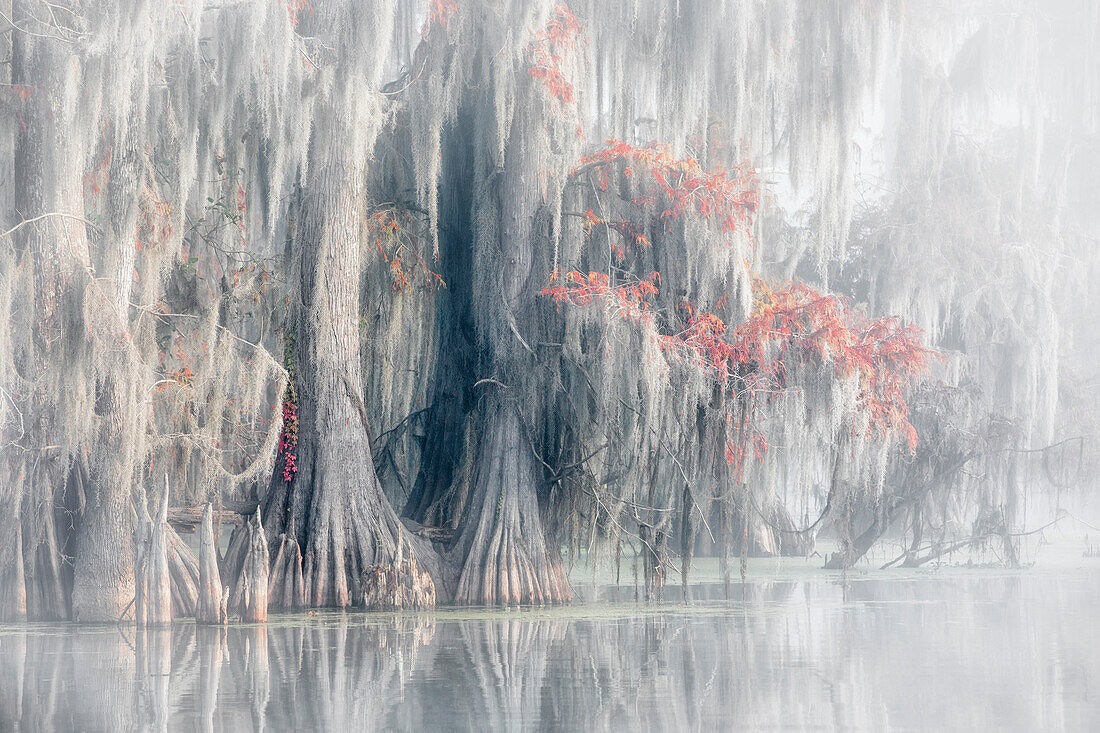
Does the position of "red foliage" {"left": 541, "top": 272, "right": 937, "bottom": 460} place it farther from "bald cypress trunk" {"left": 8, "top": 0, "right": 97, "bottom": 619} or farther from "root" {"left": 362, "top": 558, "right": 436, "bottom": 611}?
"bald cypress trunk" {"left": 8, "top": 0, "right": 97, "bottom": 619}

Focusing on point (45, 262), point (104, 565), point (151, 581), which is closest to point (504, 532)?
point (151, 581)

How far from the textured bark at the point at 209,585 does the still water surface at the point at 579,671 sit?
494mm

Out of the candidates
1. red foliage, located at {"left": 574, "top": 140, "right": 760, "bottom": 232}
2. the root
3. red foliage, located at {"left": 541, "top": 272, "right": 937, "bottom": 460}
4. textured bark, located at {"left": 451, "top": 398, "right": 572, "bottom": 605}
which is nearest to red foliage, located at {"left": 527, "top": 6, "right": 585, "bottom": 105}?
red foliage, located at {"left": 574, "top": 140, "right": 760, "bottom": 232}

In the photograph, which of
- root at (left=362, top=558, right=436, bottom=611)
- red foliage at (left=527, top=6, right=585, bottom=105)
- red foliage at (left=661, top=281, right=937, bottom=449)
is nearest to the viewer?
root at (left=362, top=558, right=436, bottom=611)

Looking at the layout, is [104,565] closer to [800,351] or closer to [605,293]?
[605,293]

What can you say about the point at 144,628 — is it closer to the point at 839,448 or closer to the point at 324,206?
the point at 324,206

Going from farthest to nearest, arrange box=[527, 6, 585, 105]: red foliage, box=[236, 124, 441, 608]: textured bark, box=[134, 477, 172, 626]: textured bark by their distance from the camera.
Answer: box=[527, 6, 585, 105]: red foliage < box=[236, 124, 441, 608]: textured bark < box=[134, 477, 172, 626]: textured bark

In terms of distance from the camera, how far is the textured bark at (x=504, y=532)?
511 inches

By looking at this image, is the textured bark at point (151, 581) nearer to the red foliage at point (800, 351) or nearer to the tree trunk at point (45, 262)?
the tree trunk at point (45, 262)

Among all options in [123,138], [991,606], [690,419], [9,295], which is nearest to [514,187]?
[690,419]

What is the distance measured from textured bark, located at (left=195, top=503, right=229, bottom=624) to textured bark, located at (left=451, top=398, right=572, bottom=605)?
2.60 m

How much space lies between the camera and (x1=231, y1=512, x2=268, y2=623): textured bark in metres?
11.5

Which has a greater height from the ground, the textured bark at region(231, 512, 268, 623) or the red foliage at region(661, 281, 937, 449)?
the red foliage at region(661, 281, 937, 449)

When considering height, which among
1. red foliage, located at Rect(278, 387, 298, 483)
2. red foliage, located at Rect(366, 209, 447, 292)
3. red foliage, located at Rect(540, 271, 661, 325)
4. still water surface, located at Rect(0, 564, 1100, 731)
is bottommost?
still water surface, located at Rect(0, 564, 1100, 731)
